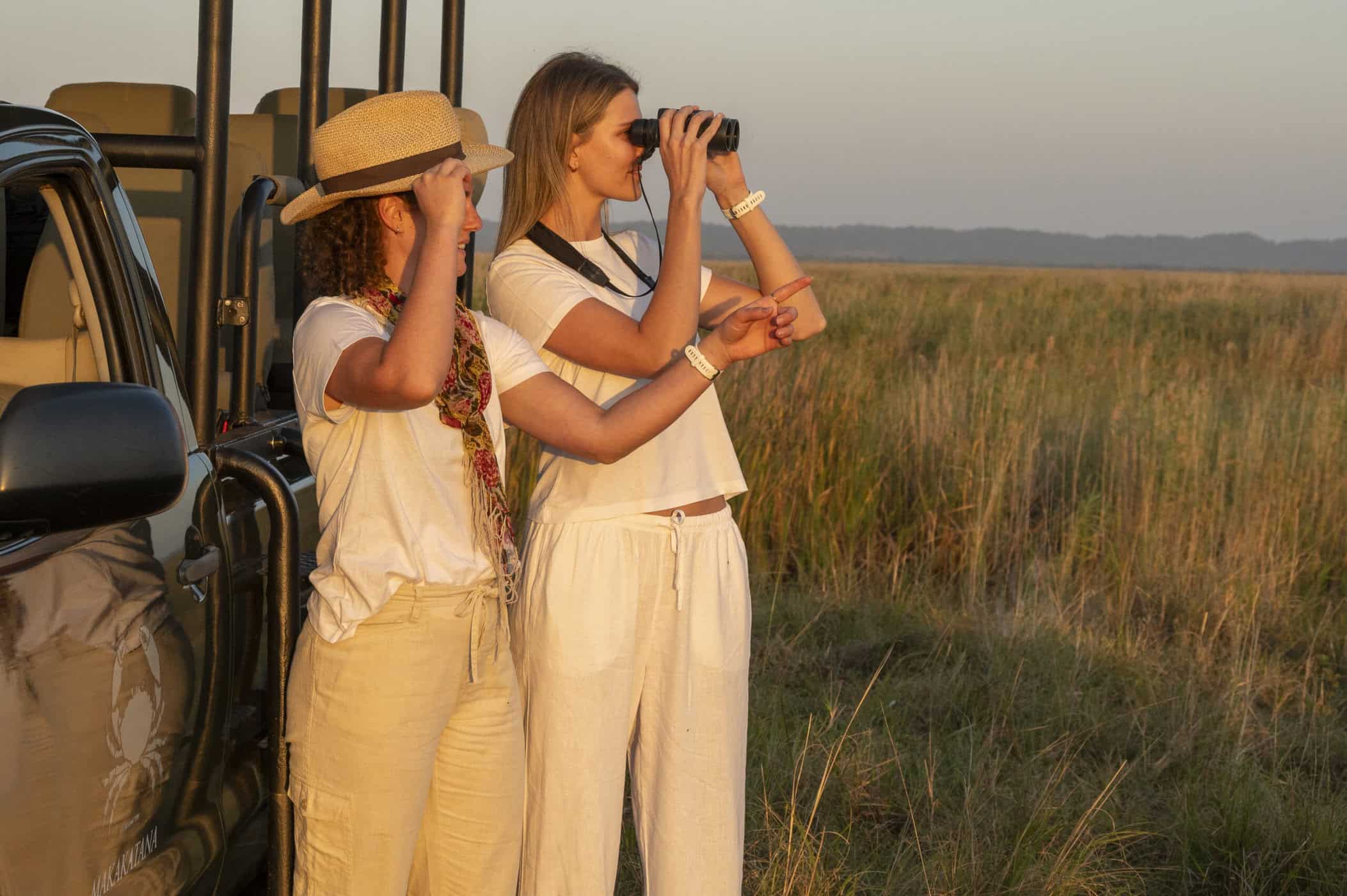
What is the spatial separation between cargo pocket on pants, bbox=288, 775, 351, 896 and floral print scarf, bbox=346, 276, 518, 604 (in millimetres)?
374

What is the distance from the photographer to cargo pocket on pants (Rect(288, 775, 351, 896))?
189 cm

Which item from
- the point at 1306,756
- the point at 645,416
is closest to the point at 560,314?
the point at 645,416

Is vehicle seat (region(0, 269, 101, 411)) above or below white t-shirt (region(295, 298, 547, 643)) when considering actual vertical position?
above

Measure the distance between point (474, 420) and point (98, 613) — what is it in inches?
22.7

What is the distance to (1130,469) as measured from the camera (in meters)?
6.54

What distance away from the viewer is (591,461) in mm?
2248

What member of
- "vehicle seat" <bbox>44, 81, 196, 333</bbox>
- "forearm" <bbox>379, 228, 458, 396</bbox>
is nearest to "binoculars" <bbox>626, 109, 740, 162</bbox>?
"forearm" <bbox>379, 228, 458, 396</bbox>

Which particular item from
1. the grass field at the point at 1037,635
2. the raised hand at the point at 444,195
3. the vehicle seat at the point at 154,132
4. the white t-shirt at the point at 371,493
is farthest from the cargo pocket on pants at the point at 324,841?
the vehicle seat at the point at 154,132

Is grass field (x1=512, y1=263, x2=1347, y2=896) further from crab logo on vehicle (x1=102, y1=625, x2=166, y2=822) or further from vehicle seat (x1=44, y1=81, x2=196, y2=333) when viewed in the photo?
vehicle seat (x1=44, y1=81, x2=196, y2=333)

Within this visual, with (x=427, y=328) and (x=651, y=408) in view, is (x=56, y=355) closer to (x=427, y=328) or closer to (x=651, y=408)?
(x=427, y=328)

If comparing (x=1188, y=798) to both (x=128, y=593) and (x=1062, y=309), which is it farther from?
(x=1062, y=309)

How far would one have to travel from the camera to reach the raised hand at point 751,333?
6.91 ft

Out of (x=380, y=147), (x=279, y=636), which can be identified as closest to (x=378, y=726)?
(x=279, y=636)

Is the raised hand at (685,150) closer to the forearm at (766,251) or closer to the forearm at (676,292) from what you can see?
the forearm at (676,292)
